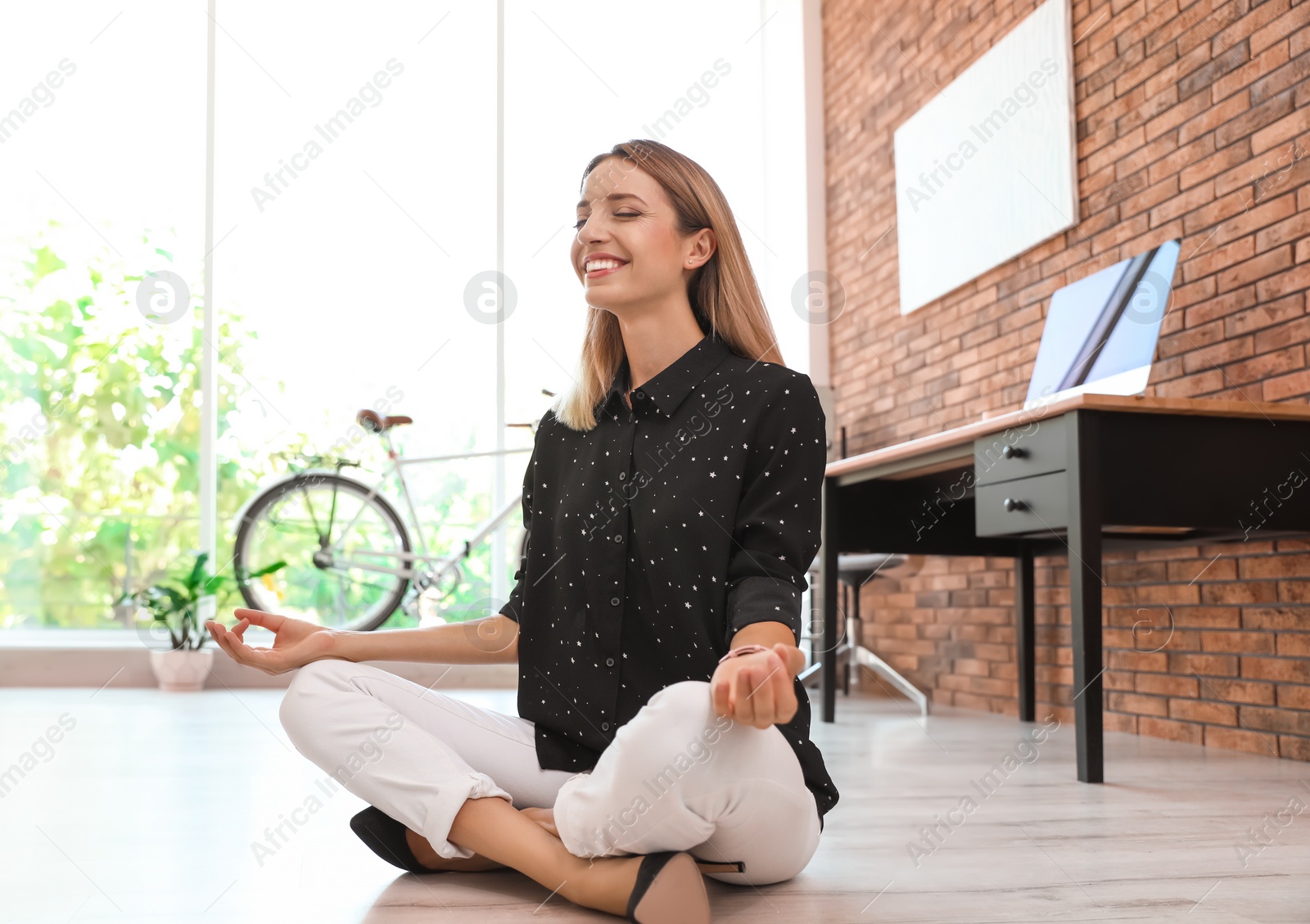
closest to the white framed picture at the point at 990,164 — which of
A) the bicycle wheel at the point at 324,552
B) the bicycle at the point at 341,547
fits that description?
the bicycle at the point at 341,547

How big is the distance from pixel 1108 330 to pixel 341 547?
2.93 m

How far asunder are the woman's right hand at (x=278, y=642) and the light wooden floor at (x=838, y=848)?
0.82ft

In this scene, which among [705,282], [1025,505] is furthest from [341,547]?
[705,282]

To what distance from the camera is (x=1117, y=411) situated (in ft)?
6.88

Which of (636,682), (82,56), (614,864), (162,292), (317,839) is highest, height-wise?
(82,56)

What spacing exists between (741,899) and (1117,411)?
1.33 metres

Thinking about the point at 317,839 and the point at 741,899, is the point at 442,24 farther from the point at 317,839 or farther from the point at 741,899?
the point at 741,899

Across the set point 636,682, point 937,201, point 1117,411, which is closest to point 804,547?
point 636,682

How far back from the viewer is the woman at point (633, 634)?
102 centimetres

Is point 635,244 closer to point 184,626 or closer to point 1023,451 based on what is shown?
point 1023,451

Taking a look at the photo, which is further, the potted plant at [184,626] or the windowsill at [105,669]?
the windowsill at [105,669]

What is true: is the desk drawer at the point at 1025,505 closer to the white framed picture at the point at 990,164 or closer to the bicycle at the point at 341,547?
the white framed picture at the point at 990,164

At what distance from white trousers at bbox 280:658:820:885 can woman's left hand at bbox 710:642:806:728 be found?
8cm

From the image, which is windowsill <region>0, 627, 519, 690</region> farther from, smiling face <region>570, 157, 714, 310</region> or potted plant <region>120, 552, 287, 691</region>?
smiling face <region>570, 157, 714, 310</region>
